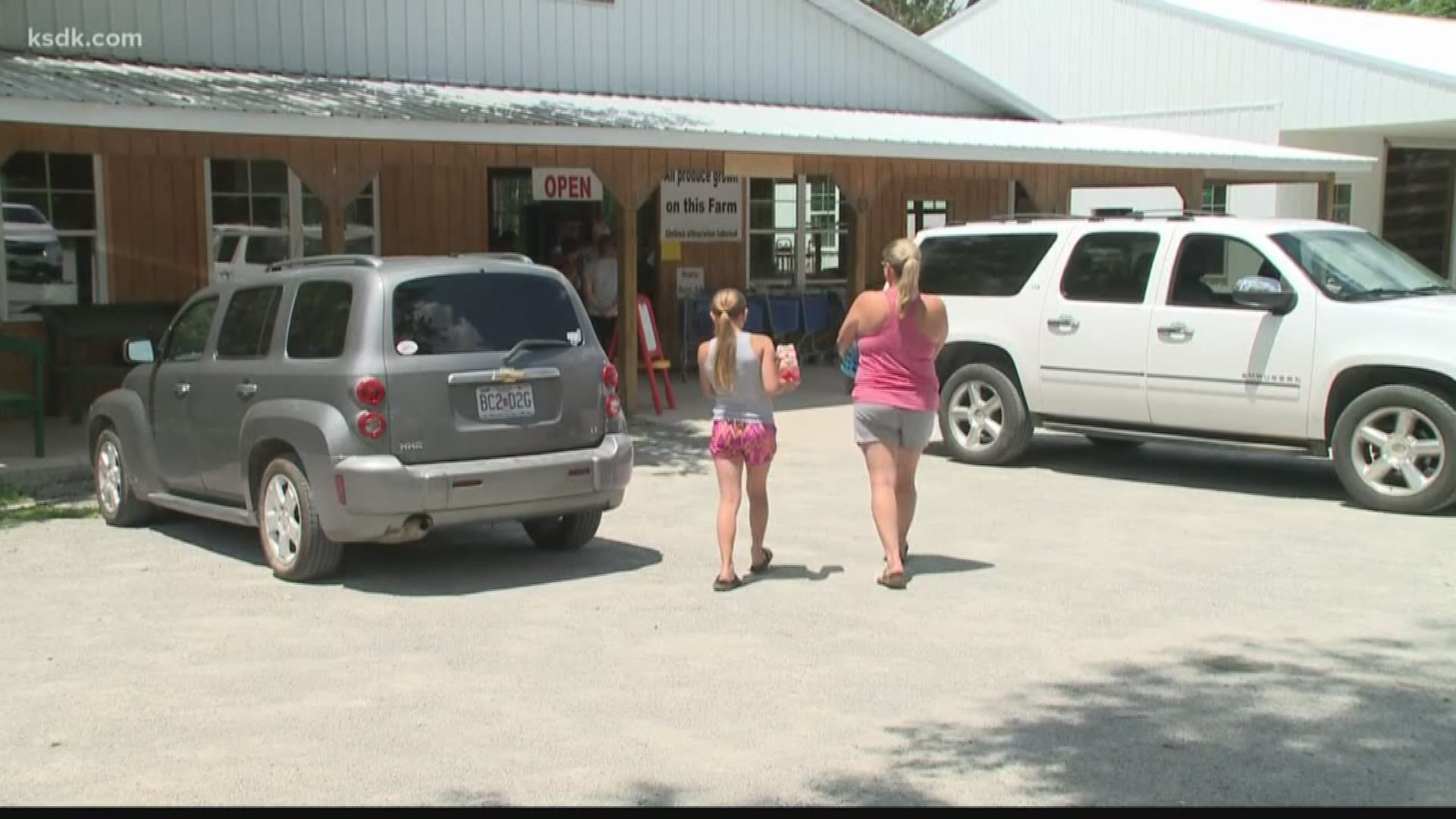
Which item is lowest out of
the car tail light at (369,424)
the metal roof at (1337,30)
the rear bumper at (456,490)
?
the rear bumper at (456,490)

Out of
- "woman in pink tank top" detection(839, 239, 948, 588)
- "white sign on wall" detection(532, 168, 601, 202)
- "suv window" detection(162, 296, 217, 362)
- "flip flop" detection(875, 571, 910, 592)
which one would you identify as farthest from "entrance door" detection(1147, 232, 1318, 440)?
"white sign on wall" detection(532, 168, 601, 202)

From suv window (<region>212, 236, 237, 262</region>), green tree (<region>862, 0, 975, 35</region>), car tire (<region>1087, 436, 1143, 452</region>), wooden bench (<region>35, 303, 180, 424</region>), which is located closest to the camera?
car tire (<region>1087, 436, 1143, 452</region>)

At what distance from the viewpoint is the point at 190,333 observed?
8.74 m

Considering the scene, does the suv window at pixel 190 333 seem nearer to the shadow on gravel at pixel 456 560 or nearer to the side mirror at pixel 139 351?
the side mirror at pixel 139 351

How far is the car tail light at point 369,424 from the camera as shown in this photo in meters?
7.20

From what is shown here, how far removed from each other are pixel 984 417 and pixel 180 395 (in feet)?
19.5

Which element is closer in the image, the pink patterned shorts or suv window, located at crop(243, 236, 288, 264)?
the pink patterned shorts

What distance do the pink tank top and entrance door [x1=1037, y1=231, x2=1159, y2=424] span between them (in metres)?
3.63

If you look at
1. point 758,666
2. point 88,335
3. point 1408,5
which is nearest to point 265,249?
point 88,335

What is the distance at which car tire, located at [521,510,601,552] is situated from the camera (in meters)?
8.38

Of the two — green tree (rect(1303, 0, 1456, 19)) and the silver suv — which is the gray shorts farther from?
green tree (rect(1303, 0, 1456, 19))

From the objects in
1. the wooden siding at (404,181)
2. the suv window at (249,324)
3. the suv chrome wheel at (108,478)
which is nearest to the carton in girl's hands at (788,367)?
the suv window at (249,324)

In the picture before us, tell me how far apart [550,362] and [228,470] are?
6.21 feet

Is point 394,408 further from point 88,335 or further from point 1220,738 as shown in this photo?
point 88,335
